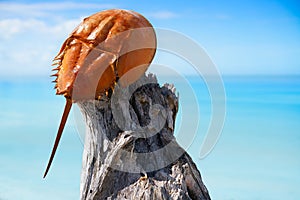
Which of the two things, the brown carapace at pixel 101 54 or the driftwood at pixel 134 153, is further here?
the driftwood at pixel 134 153

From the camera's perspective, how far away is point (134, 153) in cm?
257

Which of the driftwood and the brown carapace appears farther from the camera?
the driftwood

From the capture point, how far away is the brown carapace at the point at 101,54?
2443 mm

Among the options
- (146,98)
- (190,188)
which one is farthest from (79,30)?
(190,188)

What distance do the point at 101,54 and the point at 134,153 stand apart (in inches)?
23.1

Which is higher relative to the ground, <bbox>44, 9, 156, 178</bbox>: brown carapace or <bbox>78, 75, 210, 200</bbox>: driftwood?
<bbox>44, 9, 156, 178</bbox>: brown carapace

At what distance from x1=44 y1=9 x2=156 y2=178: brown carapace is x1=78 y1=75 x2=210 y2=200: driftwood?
0.42 feet

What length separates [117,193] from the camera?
2598mm

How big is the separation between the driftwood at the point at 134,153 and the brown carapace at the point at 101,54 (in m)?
0.13

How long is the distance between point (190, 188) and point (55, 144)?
814mm

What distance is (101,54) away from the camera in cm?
248

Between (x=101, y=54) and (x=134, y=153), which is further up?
(x=101, y=54)

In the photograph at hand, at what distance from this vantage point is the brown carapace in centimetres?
244

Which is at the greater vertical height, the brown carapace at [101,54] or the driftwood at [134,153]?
the brown carapace at [101,54]
